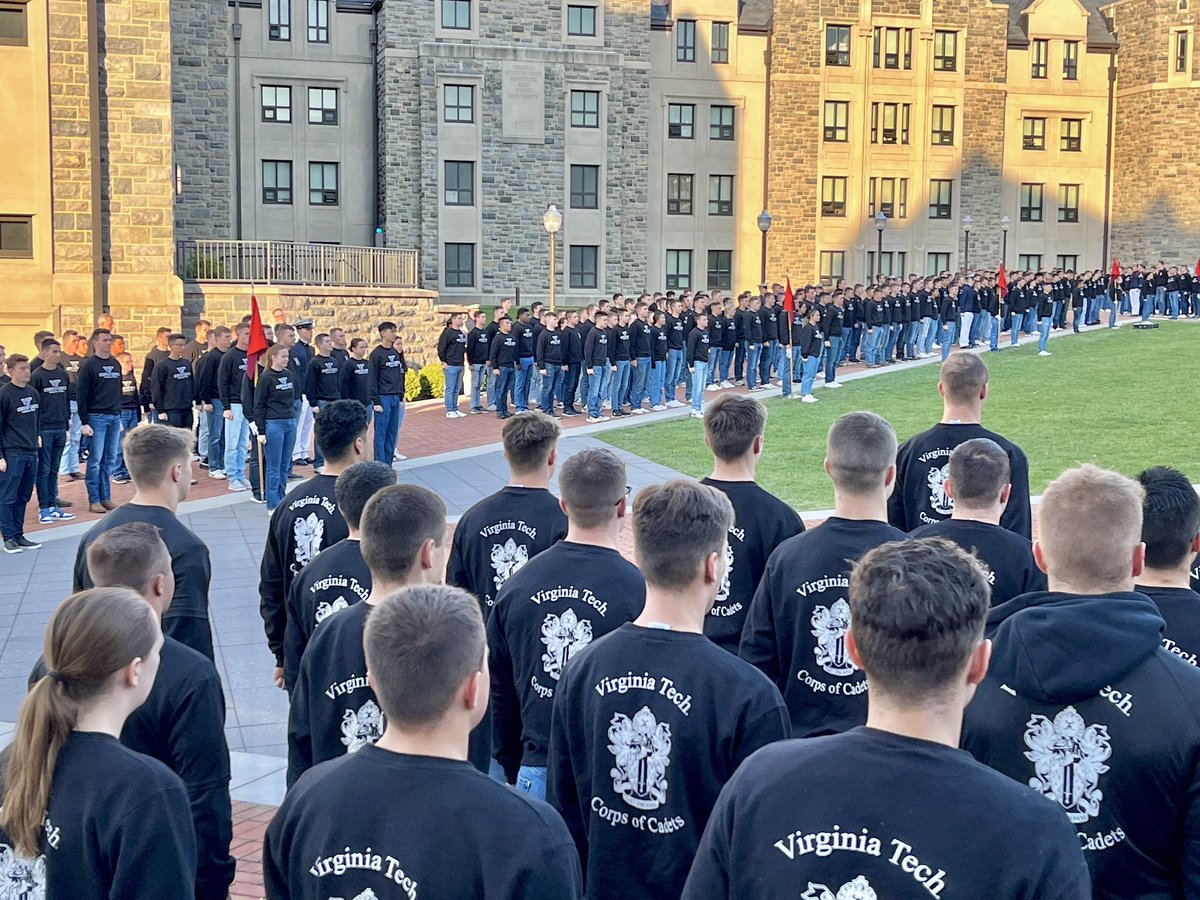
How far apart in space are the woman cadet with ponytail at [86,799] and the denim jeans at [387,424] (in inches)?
622

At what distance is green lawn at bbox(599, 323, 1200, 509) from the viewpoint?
18062 mm

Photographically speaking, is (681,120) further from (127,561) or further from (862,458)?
(127,561)

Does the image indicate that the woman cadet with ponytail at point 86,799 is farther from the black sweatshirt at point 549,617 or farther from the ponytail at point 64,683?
the black sweatshirt at point 549,617

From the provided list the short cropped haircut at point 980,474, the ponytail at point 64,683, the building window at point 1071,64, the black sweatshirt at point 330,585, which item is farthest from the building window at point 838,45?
the ponytail at point 64,683

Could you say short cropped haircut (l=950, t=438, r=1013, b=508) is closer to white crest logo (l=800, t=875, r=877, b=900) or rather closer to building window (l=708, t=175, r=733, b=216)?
white crest logo (l=800, t=875, r=877, b=900)

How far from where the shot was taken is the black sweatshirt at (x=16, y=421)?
1416 cm

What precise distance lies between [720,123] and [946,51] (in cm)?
1090

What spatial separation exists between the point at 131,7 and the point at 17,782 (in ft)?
88.3

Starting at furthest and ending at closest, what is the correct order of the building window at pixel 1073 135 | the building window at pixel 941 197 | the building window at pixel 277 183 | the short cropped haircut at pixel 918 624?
the building window at pixel 1073 135, the building window at pixel 941 197, the building window at pixel 277 183, the short cropped haircut at pixel 918 624

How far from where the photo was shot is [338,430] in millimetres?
7145

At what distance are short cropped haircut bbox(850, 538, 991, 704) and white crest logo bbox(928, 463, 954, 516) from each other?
5.01 meters

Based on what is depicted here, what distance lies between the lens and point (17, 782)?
3244mm

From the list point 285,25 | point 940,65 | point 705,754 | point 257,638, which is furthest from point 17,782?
point 940,65

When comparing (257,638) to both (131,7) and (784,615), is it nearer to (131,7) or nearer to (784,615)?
(784,615)
